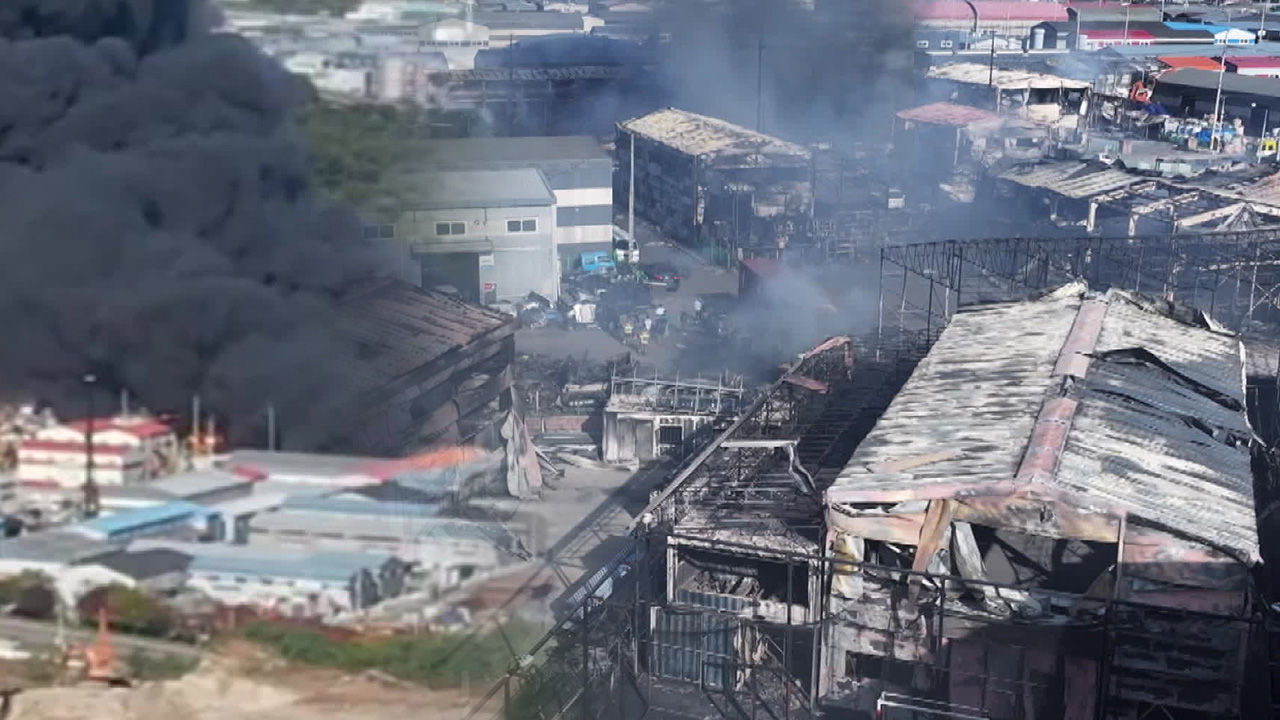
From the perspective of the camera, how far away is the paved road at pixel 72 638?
353 cm

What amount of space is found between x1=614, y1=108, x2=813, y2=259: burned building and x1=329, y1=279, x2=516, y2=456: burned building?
308 inches

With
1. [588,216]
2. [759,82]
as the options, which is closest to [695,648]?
[588,216]

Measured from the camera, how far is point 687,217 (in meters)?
14.5

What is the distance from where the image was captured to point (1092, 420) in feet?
20.2

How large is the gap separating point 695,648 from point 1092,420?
2091mm

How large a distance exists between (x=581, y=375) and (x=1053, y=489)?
4774mm

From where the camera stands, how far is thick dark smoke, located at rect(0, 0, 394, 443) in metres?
4.00

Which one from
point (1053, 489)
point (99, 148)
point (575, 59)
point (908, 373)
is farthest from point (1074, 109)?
point (99, 148)

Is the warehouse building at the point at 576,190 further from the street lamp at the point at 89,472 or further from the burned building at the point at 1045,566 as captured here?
the street lamp at the point at 89,472

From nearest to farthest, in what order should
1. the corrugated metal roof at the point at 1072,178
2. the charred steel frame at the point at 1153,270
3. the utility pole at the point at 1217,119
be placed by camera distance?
1. the charred steel frame at the point at 1153,270
2. the corrugated metal roof at the point at 1072,178
3. the utility pole at the point at 1217,119

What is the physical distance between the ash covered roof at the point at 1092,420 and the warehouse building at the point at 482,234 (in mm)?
1812

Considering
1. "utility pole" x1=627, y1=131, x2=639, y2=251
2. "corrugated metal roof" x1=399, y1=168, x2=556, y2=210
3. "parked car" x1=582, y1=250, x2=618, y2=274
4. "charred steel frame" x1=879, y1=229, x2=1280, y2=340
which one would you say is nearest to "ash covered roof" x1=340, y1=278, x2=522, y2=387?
"corrugated metal roof" x1=399, y1=168, x2=556, y2=210

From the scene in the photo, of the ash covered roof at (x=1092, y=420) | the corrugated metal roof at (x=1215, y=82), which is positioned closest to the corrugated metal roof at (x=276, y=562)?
the ash covered roof at (x=1092, y=420)

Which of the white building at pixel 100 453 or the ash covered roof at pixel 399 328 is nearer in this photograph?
the white building at pixel 100 453
